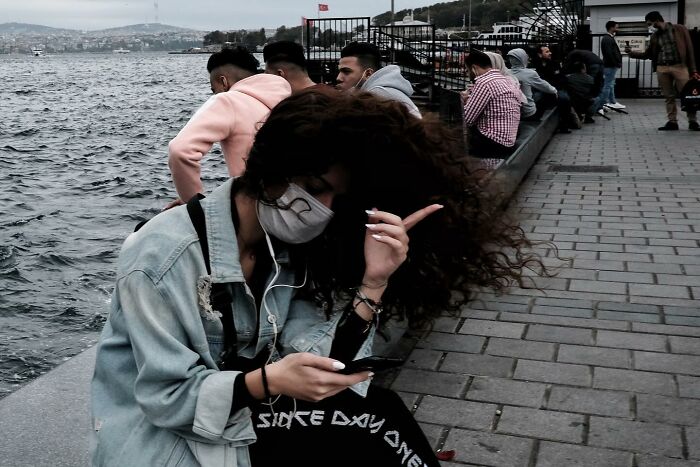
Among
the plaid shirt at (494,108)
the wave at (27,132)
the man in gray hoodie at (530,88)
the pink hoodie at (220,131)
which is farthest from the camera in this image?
the wave at (27,132)

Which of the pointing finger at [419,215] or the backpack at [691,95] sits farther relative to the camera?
the backpack at [691,95]

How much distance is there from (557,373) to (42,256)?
9175mm

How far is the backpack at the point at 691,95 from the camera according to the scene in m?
13.7

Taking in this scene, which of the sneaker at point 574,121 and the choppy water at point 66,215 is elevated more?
the sneaker at point 574,121

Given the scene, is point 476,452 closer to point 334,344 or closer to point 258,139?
point 334,344

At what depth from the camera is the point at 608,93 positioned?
739 inches

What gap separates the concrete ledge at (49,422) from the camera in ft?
10.8

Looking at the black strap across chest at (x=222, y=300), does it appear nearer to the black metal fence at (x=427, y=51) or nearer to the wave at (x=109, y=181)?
the black metal fence at (x=427, y=51)

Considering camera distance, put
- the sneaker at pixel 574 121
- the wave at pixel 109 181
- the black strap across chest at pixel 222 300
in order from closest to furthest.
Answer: the black strap across chest at pixel 222 300
the sneaker at pixel 574 121
the wave at pixel 109 181

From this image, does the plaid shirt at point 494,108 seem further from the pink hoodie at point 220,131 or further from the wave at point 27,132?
the wave at point 27,132

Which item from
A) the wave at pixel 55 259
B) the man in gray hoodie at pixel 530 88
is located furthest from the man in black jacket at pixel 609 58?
the wave at pixel 55 259

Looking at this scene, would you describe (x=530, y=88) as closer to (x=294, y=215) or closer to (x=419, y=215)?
(x=419, y=215)

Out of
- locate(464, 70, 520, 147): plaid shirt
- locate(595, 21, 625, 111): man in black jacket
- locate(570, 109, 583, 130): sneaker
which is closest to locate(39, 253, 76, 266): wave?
locate(464, 70, 520, 147): plaid shirt

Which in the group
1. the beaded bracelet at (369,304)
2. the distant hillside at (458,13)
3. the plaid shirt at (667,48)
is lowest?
the beaded bracelet at (369,304)
